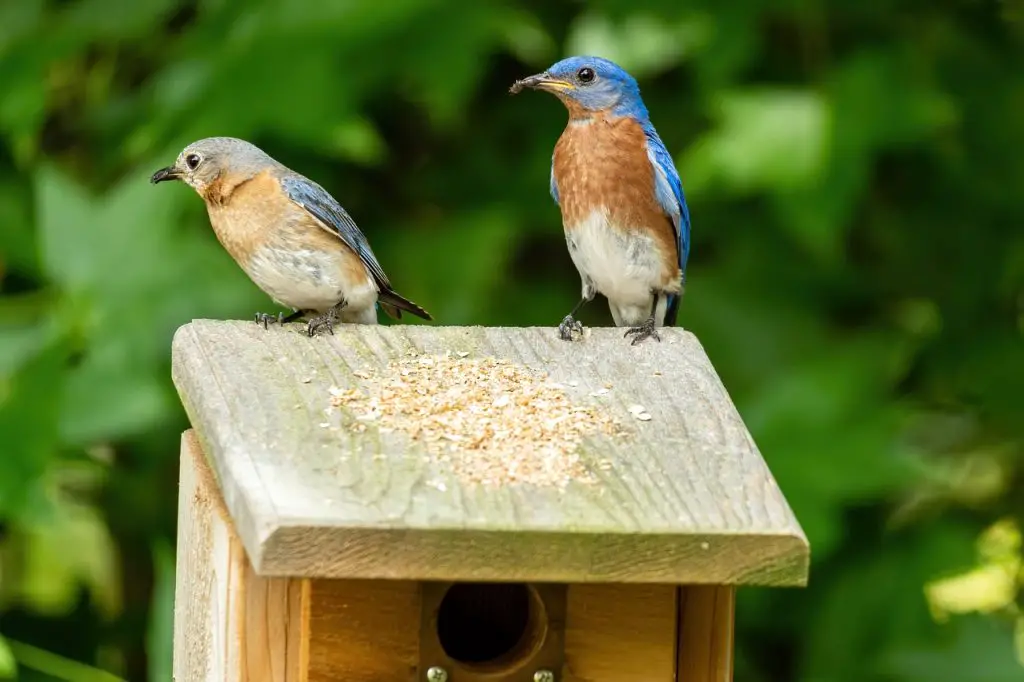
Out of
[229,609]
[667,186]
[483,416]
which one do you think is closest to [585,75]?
[667,186]

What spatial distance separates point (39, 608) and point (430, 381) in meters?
2.49

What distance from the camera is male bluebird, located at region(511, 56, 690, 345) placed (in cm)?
379

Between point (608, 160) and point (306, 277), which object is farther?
point (608, 160)

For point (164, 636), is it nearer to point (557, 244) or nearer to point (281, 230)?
point (281, 230)

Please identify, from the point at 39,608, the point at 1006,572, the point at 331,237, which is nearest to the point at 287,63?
the point at 331,237

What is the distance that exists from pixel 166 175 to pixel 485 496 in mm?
1454

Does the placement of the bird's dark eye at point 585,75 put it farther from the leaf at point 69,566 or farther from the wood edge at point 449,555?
the leaf at point 69,566

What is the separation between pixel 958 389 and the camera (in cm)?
490

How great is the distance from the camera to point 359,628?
2455 millimetres

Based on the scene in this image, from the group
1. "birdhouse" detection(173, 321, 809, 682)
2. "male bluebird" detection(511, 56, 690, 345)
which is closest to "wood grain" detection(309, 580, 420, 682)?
"birdhouse" detection(173, 321, 809, 682)

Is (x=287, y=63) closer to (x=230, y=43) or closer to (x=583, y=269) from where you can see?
(x=230, y=43)

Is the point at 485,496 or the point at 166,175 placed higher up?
the point at 166,175

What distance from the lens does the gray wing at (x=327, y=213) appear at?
3.60 metres

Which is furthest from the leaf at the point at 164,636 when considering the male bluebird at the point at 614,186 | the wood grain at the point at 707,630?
the wood grain at the point at 707,630
